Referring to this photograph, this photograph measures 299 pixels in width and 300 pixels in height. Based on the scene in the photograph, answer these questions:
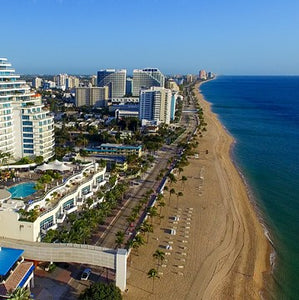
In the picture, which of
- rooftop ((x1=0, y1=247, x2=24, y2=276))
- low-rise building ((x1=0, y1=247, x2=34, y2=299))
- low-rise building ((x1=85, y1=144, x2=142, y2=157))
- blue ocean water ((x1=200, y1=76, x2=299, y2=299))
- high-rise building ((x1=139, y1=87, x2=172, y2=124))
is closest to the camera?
low-rise building ((x1=0, y1=247, x2=34, y2=299))

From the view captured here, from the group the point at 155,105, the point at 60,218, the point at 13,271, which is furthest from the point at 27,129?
the point at 155,105

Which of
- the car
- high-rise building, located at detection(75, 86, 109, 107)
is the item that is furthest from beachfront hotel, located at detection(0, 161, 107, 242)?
high-rise building, located at detection(75, 86, 109, 107)

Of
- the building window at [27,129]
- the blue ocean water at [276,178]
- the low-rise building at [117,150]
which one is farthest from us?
the low-rise building at [117,150]

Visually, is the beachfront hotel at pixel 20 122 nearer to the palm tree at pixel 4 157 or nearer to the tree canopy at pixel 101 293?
the palm tree at pixel 4 157

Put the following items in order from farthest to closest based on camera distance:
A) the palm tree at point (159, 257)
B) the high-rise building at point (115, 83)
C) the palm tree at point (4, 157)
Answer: the high-rise building at point (115, 83)
the palm tree at point (4, 157)
the palm tree at point (159, 257)

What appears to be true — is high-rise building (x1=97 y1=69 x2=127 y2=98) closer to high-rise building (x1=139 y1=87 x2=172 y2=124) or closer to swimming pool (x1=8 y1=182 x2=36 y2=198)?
high-rise building (x1=139 y1=87 x2=172 y2=124)

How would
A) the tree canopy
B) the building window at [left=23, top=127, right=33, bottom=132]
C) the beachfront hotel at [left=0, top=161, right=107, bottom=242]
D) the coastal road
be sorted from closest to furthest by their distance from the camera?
the tree canopy
the beachfront hotel at [left=0, top=161, right=107, bottom=242]
the coastal road
the building window at [left=23, top=127, right=33, bottom=132]

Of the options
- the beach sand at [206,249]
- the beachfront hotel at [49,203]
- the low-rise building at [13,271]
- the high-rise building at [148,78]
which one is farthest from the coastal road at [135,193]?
the high-rise building at [148,78]
